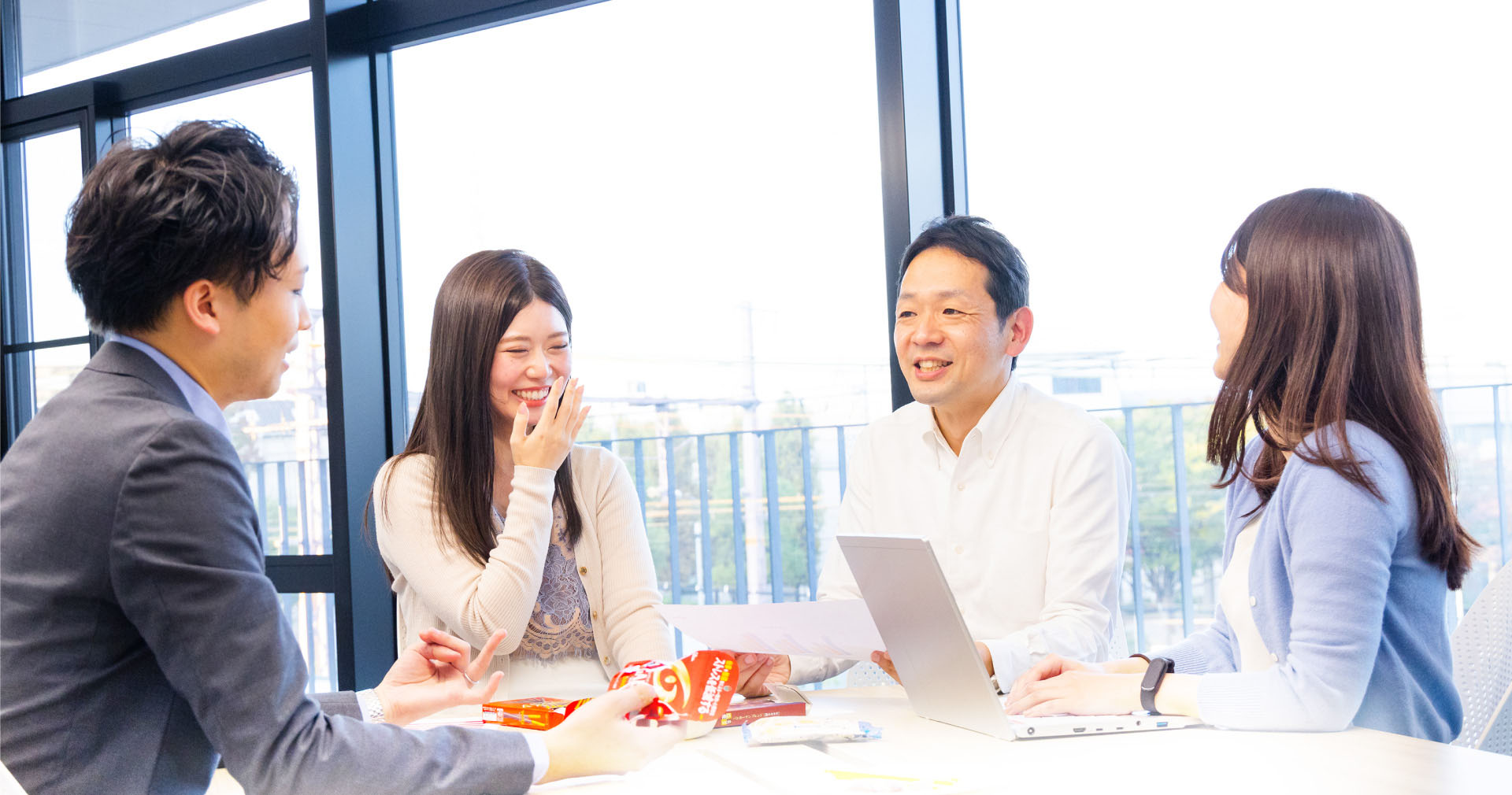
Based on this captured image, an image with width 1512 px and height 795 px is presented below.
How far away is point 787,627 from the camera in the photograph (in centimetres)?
134

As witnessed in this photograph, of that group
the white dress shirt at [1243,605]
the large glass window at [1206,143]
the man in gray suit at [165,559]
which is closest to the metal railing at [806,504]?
the large glass window at [1206,143]

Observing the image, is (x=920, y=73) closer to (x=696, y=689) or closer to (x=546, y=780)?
(x=696, y=689)

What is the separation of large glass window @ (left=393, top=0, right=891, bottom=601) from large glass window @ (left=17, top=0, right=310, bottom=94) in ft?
1.72

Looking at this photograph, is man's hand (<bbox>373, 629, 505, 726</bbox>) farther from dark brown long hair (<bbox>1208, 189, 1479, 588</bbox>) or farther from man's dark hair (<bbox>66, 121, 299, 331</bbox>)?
dark brown long hair (<bbox>1208, 189, 1479, 588</bbox>)

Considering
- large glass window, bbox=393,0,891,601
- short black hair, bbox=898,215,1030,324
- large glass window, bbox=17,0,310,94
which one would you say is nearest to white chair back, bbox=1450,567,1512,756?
short black hair, bbox=898,215,1030,324

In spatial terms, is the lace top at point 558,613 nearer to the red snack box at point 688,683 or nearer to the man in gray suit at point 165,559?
the red snack box at point 688,683

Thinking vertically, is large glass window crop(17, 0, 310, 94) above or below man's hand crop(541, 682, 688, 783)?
above

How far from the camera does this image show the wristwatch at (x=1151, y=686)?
129 centimetres

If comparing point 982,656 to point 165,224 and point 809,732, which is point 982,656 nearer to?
point 809,732

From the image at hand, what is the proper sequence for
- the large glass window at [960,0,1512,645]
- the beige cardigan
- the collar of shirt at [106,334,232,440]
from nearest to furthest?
1. the collar of shirt at [106,334,232,440]
2. the beige cardigan
3. the large glass window at [960,0,1512,645]

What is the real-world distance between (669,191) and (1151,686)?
2.42 m

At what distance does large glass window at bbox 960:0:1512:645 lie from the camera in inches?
102

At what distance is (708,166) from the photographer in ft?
10.9

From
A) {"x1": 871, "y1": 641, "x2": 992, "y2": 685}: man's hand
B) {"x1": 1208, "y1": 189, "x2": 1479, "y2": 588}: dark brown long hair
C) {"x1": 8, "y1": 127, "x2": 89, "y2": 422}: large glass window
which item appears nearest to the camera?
{"x1": 1208, "y1": 189, "x2": 1479, "y2": 588}: dark brown long hair
